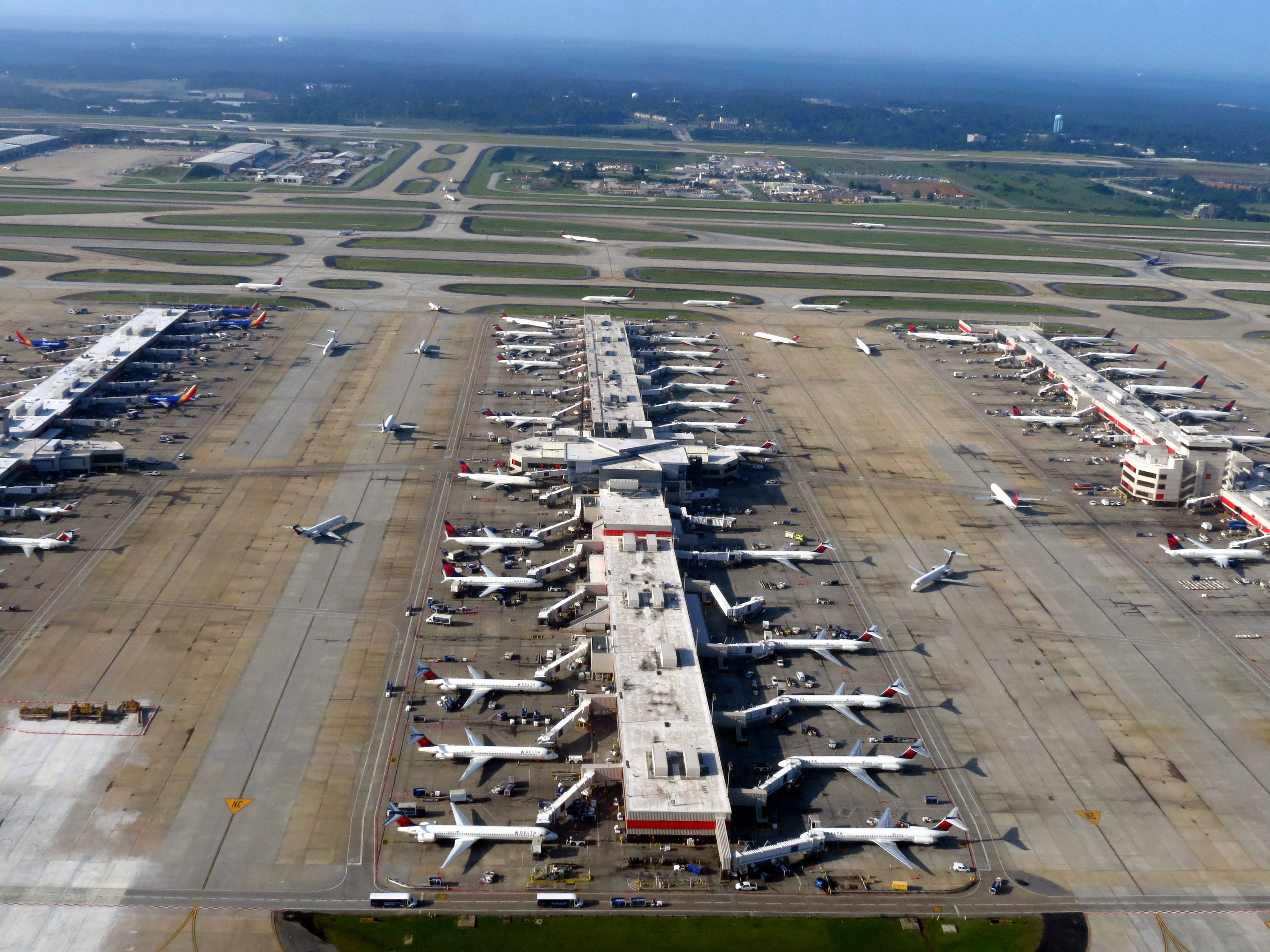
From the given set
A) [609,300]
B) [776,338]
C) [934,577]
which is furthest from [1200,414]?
[609,300]

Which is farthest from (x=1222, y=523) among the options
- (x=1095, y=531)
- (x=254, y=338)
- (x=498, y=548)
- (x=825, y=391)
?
(x=254, y=338)

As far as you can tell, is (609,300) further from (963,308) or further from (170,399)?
(170,399)

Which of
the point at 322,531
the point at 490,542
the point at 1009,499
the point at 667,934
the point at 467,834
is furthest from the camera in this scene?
the point at 1009,499

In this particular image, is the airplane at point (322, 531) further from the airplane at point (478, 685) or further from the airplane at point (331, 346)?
the airplane at point (331, 346)

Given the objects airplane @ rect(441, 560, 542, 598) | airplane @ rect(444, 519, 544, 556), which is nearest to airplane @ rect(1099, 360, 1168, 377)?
airplane @ rect(444, 519, 544, 556)

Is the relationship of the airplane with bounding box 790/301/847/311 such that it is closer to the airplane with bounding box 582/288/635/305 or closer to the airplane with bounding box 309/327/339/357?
the airplane with bounding box 582/288/635/305

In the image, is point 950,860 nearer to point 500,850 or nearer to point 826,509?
point 500,850

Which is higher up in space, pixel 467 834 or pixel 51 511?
pixel 51 511
